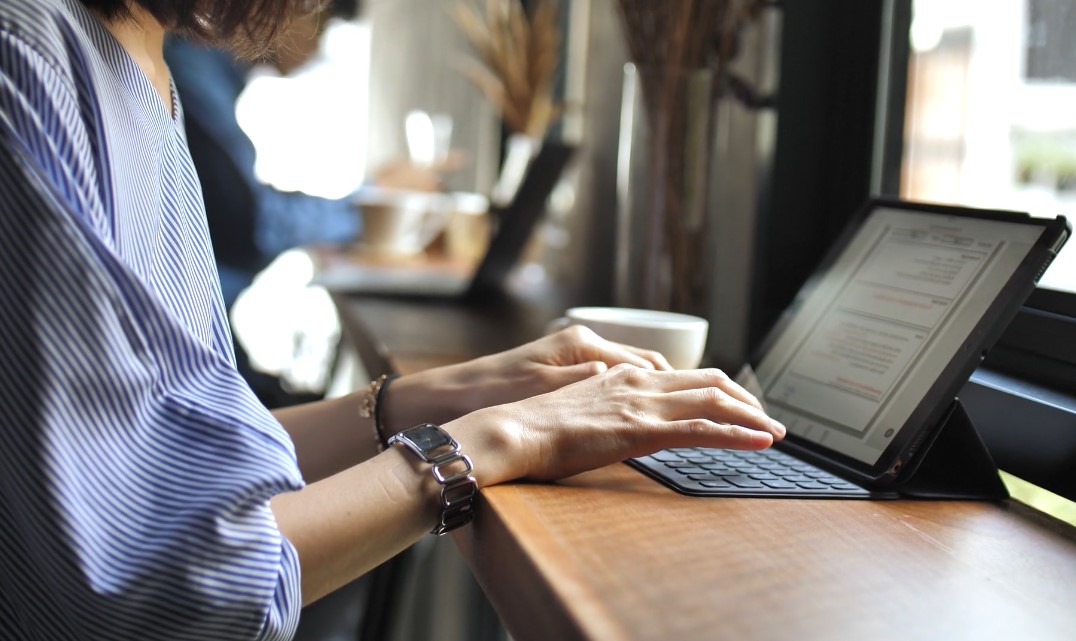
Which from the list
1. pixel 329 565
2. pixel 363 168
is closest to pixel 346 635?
pixel 329 565

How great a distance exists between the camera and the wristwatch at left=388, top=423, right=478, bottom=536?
62 cm

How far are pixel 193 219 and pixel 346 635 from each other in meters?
0.78

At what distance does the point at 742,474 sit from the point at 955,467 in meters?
0.16

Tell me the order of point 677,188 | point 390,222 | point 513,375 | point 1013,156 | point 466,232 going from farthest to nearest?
point 466,232
point 390,222
point 677,188
point 1013,156
point 513,375

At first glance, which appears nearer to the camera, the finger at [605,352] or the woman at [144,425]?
the woman at [144,425]

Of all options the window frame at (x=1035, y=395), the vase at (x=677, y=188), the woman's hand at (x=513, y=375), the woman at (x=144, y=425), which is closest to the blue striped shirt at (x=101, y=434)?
the woman at (x=144, y=425)

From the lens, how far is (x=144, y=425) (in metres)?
0.54

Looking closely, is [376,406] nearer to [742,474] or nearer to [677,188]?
[742,474]

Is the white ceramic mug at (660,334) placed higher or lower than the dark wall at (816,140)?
lower

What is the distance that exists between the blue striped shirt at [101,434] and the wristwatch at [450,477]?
0.10m

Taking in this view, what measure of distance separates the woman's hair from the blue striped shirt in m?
0.14

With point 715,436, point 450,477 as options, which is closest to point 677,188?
point 715,436

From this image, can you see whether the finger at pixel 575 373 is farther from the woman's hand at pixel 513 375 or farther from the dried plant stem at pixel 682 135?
the dried plant stem at pixel 682 135

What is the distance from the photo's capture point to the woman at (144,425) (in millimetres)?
514
